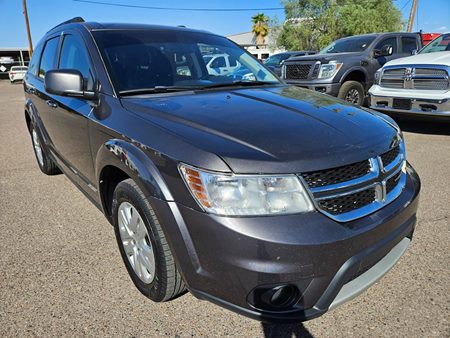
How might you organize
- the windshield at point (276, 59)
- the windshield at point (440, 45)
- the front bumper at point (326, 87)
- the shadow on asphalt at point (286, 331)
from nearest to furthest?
the shadow on asphalt at point (286, 331), the windshield at point (440, 45), the front bumper at point (326, 87), the windshield at point (276, 59)

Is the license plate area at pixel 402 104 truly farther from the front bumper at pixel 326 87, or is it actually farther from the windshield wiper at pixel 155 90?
the windshield wiper at pixel 155 90

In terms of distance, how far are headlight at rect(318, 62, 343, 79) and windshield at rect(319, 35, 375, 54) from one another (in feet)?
4.57

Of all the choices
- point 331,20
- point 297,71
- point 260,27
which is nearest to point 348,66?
point 297,71

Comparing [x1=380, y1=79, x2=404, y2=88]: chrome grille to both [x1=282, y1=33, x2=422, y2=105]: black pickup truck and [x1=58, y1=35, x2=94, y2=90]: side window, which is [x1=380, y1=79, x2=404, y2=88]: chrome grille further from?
[x1=58, y1=35, x2=94, y2=90]: side window

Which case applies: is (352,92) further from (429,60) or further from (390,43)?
(390,43)

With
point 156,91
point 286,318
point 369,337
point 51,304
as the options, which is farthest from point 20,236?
point 369,337

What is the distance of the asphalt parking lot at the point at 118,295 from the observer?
6.87 feet

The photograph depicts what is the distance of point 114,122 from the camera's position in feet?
7.63

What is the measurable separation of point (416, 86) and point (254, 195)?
5834 mm

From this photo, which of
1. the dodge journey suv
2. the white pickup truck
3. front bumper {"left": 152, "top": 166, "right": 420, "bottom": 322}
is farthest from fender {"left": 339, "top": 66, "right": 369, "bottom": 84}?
front bumper {"left": 152, "top": 166, "right": 420, "bottom": 322}

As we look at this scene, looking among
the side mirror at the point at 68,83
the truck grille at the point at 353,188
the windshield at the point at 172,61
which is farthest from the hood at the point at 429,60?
the side mirror at the point at 68,83

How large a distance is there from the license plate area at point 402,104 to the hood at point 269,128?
14.3 ft

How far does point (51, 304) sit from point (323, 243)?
5.65ft

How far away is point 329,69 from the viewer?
7.98m
